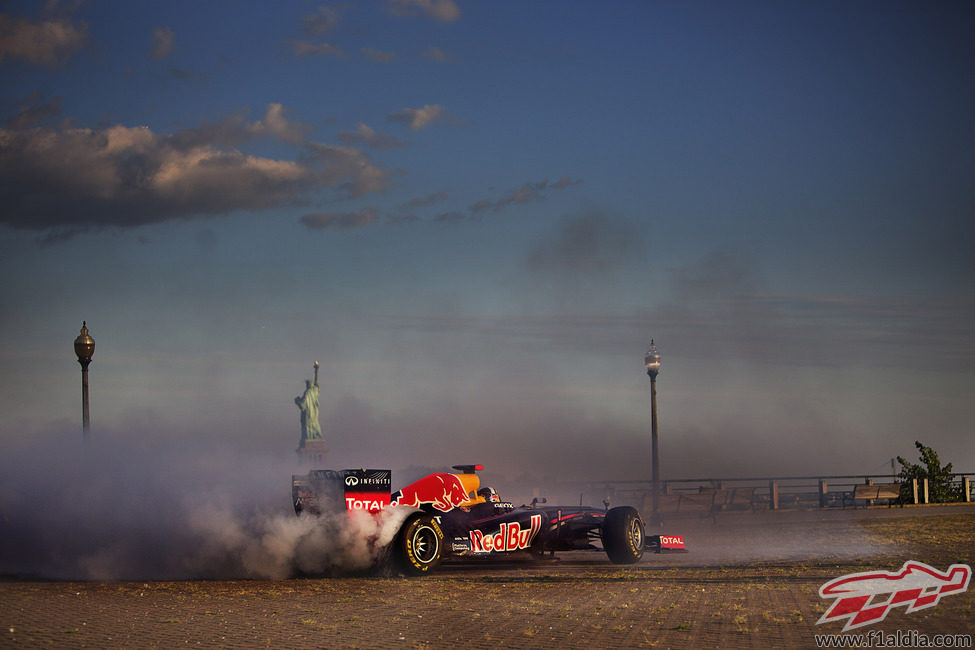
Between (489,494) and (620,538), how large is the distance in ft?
9.40

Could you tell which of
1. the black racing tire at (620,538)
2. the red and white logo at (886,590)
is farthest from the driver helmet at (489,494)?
Result: the red and white logo at (886,590)

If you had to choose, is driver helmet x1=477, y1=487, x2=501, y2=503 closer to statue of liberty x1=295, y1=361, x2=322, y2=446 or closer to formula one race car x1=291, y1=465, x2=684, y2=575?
formula one race car x1=291, y1=465, x2=684, y2=575

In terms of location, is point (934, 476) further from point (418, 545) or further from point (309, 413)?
point (309, 413)

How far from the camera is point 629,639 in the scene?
10.7 meters

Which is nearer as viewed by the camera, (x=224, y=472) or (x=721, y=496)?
(x=224, y=472)

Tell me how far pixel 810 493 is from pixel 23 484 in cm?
2968

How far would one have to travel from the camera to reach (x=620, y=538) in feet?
65.4

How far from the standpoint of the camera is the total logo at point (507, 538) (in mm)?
19375

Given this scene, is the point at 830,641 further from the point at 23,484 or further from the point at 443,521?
the point at 23,484

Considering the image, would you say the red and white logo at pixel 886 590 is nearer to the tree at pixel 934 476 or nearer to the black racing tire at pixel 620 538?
the black racing tire at pixel 620 538

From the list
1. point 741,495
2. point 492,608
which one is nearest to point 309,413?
point 741,495

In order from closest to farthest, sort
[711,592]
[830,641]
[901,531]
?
[830,641], [711,592], [901,531]

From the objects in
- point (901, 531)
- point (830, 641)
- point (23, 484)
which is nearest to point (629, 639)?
point (830, 641)

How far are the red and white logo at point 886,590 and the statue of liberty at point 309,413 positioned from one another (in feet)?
201
